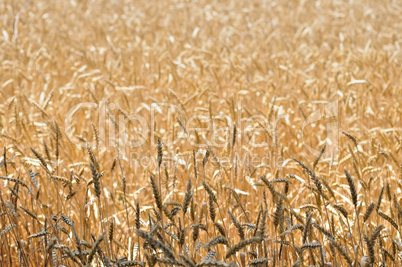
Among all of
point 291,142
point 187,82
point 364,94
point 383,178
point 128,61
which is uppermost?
point 128,61

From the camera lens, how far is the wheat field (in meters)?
1.21

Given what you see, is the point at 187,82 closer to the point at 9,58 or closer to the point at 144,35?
the point at 9,58

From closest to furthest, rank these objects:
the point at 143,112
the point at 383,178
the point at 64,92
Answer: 1. the point at 383,178
2. the point at 143,112
3. the point at 64,92

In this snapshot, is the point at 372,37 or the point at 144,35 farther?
the point at 144,35

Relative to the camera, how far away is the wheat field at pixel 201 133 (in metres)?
1.21

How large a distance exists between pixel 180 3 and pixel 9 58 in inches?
106

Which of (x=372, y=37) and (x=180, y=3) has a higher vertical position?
(x=180, y=3)

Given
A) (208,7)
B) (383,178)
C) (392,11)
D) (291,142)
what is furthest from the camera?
(208,7)

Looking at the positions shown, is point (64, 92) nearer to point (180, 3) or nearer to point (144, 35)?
point (144, 35)

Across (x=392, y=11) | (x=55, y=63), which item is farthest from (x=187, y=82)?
(x=392, y=11)

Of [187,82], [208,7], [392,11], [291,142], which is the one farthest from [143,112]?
[392,11]

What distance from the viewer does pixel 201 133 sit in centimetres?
210

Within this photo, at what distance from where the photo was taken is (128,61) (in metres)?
3.69

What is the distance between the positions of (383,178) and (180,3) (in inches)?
177
